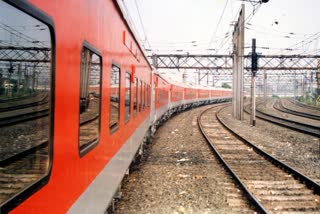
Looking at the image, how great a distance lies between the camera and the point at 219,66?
137 ft

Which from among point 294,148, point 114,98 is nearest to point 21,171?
point 114,98

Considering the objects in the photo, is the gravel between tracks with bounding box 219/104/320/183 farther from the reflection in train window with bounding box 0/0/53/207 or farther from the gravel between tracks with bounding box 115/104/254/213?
the reflection in train window with bounding box 0/0/53/207

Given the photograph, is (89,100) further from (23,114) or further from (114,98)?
(114,98)

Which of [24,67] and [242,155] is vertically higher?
[24,67]

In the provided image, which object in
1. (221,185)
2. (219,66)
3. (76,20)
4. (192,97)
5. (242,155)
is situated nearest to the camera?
(76,20)

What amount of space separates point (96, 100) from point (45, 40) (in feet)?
5.19

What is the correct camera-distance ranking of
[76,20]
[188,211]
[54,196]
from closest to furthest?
1. [54,196]
2. [76,20]
3. [188,211]

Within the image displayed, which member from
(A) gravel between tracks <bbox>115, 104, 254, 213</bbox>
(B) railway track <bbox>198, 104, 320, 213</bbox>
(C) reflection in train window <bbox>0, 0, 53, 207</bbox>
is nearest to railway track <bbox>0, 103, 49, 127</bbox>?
(C) reflection in train window <bbox>0, 0, 53, 207</bbox>

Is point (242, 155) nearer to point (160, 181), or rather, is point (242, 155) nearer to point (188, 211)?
point (160, 181)

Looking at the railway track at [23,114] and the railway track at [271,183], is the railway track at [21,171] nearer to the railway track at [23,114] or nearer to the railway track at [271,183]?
the railway track at [23,114]

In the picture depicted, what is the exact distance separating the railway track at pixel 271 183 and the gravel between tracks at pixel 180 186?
0.31 meters

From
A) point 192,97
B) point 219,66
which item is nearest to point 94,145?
point 219,66

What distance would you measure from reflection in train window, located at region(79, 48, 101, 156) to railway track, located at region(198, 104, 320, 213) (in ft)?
11.5

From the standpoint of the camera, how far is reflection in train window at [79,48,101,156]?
10.5 feet
